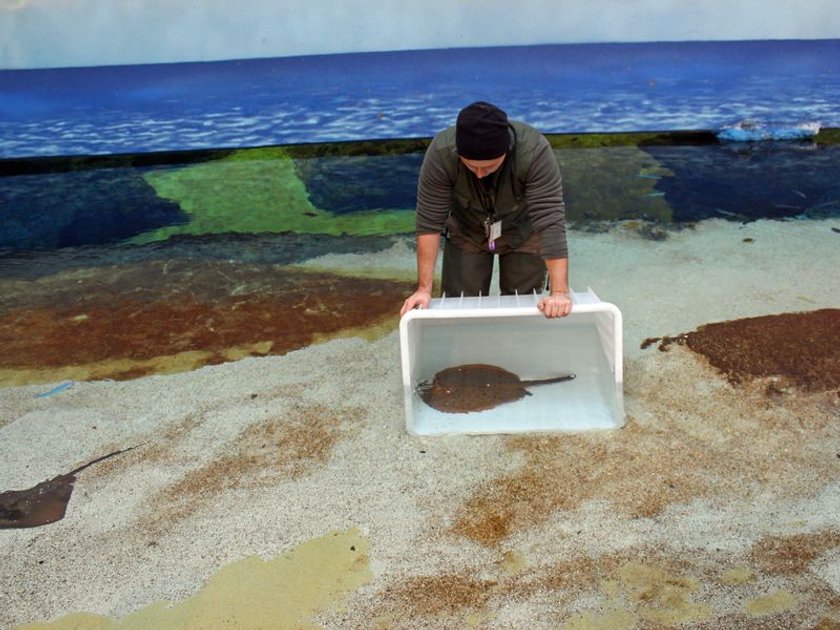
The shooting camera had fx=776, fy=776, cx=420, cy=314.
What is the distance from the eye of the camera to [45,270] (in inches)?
178

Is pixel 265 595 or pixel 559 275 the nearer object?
pixel 265 595

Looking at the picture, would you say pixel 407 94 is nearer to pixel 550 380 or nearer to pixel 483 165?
pixel 550 380

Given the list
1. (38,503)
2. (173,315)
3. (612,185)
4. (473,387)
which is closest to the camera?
(38,503)

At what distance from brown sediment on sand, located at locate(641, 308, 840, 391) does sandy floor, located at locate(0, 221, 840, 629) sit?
8cm

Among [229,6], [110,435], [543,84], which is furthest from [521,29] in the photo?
[110,435]

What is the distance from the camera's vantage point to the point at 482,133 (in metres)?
2.23

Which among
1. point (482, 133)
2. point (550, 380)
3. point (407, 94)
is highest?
point (482, 133)

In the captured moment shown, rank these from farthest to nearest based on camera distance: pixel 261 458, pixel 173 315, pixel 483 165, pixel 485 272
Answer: pixel 173 315, pixel 485 272, pixel 261 458, pixel 483 165

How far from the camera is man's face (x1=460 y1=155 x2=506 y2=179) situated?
7.61 ft

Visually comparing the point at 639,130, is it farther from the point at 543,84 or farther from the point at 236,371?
the point at 236,371

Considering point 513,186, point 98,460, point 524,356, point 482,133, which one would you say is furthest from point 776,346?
point 98,460

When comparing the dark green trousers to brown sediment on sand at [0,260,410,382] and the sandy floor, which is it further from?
brown sediment on sand at [0,260,410,382]

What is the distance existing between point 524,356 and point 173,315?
183 cm

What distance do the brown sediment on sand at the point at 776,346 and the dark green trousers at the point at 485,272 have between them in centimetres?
63
